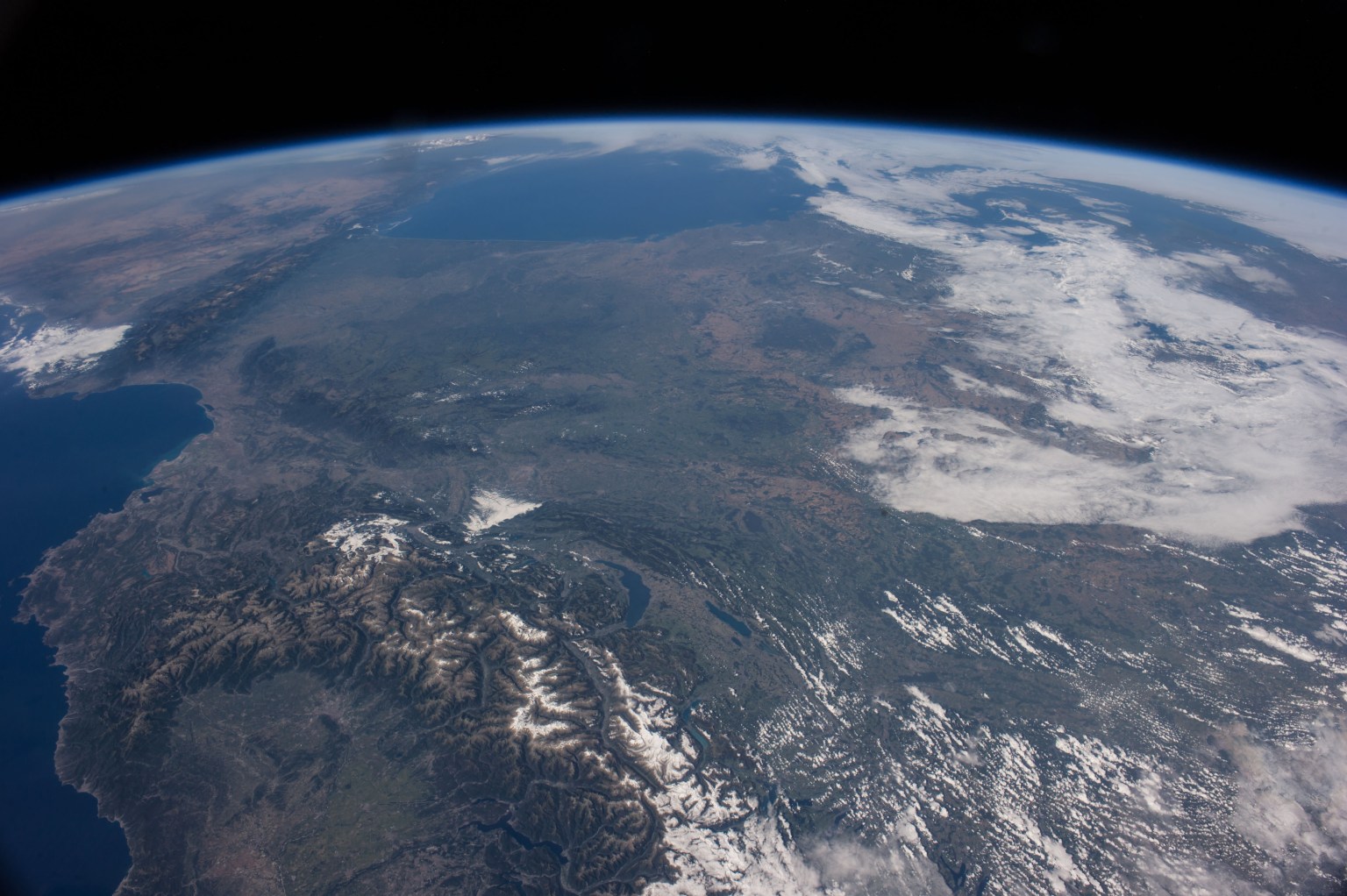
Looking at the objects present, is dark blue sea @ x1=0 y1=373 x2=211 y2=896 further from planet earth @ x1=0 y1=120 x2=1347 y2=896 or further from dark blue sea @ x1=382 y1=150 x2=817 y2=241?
dark blue sea @ x1=382 y1=150 x2=817 y2=241

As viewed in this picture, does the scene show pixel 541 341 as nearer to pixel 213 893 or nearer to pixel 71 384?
pixel 71 384

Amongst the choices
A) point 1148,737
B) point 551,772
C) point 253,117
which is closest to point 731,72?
point 253,117

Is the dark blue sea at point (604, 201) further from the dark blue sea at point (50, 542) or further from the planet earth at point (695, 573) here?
the dark blue sea at point (50, 542)

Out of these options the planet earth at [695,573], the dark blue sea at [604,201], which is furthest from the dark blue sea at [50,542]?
the dark blue sea at [604,201]

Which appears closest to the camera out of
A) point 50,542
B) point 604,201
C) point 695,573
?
point 695,573

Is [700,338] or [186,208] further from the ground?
[186,208]

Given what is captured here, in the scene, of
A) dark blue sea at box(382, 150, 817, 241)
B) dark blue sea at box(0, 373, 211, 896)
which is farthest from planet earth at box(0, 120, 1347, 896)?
dark blue sea at box(382, 150, 817, 241)

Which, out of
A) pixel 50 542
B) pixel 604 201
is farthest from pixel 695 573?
pixel 604 201

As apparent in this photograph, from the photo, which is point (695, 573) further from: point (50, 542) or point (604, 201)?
point (604, 201)
